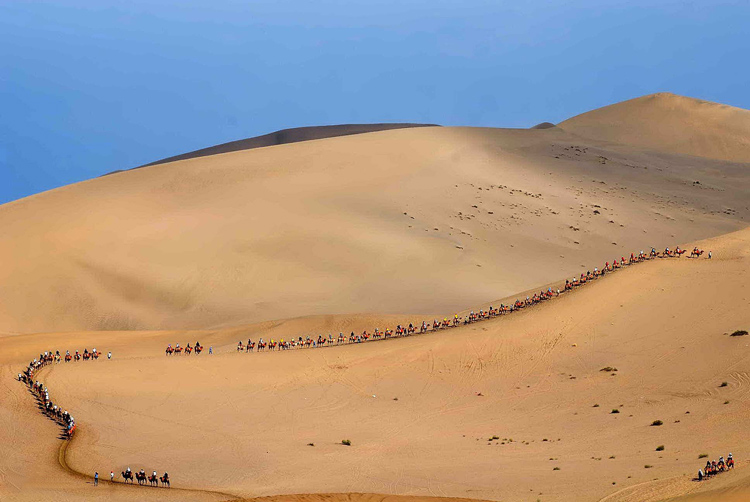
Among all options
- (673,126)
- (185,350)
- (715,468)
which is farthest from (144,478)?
(673,126)

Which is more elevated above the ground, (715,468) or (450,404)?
(450,404)

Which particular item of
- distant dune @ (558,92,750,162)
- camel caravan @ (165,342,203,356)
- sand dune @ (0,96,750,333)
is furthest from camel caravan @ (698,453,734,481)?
distant dune @ (558,92,750,162)

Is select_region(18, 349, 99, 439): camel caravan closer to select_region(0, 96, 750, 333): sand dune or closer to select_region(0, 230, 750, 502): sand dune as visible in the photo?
select_region(0, 230, 750, 502): sand dune

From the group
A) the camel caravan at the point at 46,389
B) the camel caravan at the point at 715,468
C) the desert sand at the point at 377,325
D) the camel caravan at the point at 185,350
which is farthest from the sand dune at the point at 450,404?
the camel caravan at the point at 185,350

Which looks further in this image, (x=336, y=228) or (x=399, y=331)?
(x=336, y=228)

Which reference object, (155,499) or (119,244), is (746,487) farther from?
(119,244)

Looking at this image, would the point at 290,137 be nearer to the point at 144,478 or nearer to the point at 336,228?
the point at 336,228

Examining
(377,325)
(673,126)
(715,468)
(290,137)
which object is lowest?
(715,468)

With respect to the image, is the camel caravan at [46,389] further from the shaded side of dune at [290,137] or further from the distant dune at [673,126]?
the shaded side of dune at [290,137]
